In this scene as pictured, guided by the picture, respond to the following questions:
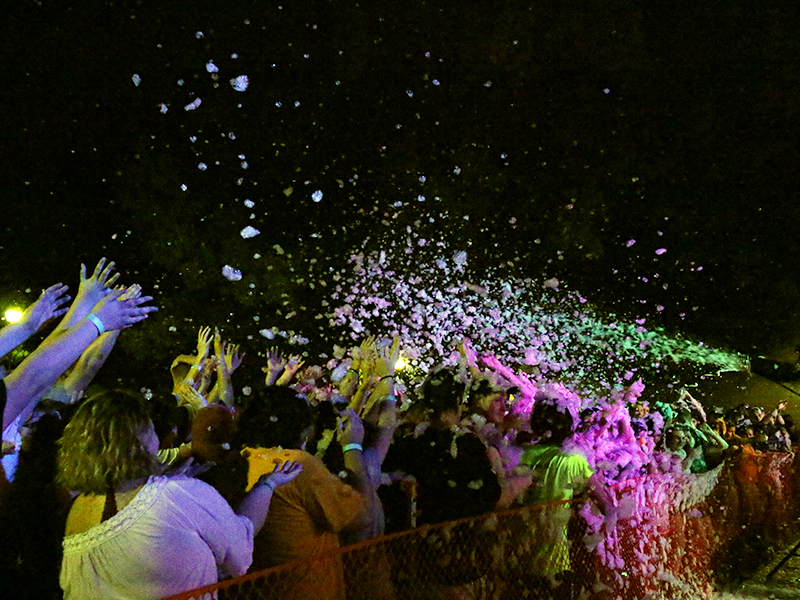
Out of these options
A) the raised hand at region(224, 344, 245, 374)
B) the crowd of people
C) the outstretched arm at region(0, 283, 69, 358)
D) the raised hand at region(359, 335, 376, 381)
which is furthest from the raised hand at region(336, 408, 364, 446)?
the raised hand at region(224, 344, 245, 374)

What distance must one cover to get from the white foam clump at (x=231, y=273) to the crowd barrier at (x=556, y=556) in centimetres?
1147

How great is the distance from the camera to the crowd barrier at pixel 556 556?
2941 mm

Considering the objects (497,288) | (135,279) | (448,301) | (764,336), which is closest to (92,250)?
(135,279)

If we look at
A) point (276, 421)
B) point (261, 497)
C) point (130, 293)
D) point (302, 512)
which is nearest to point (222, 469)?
point (276, 421)

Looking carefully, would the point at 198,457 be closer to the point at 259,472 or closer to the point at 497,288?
the point at 259,472

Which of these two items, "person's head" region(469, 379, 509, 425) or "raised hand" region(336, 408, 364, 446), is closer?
"raised hand" region(336, 408, 364, 446)

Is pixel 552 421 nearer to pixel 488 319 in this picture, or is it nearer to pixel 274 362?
pixel 274 362

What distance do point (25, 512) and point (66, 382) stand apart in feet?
3.99

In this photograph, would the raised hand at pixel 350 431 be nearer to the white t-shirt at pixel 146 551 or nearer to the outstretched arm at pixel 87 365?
the white t-shirt at pixel 146 551

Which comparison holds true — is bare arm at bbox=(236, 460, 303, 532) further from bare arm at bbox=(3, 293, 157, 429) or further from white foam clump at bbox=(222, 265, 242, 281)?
white foam clump at bbox=(222, 265, 242, 281)

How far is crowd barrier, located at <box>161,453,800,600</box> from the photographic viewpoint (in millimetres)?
2941

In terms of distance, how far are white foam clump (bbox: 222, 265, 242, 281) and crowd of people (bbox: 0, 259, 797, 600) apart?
10.0m

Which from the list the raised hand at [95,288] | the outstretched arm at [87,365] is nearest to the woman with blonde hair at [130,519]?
the raised hand at [95,288]

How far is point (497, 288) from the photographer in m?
14.6
